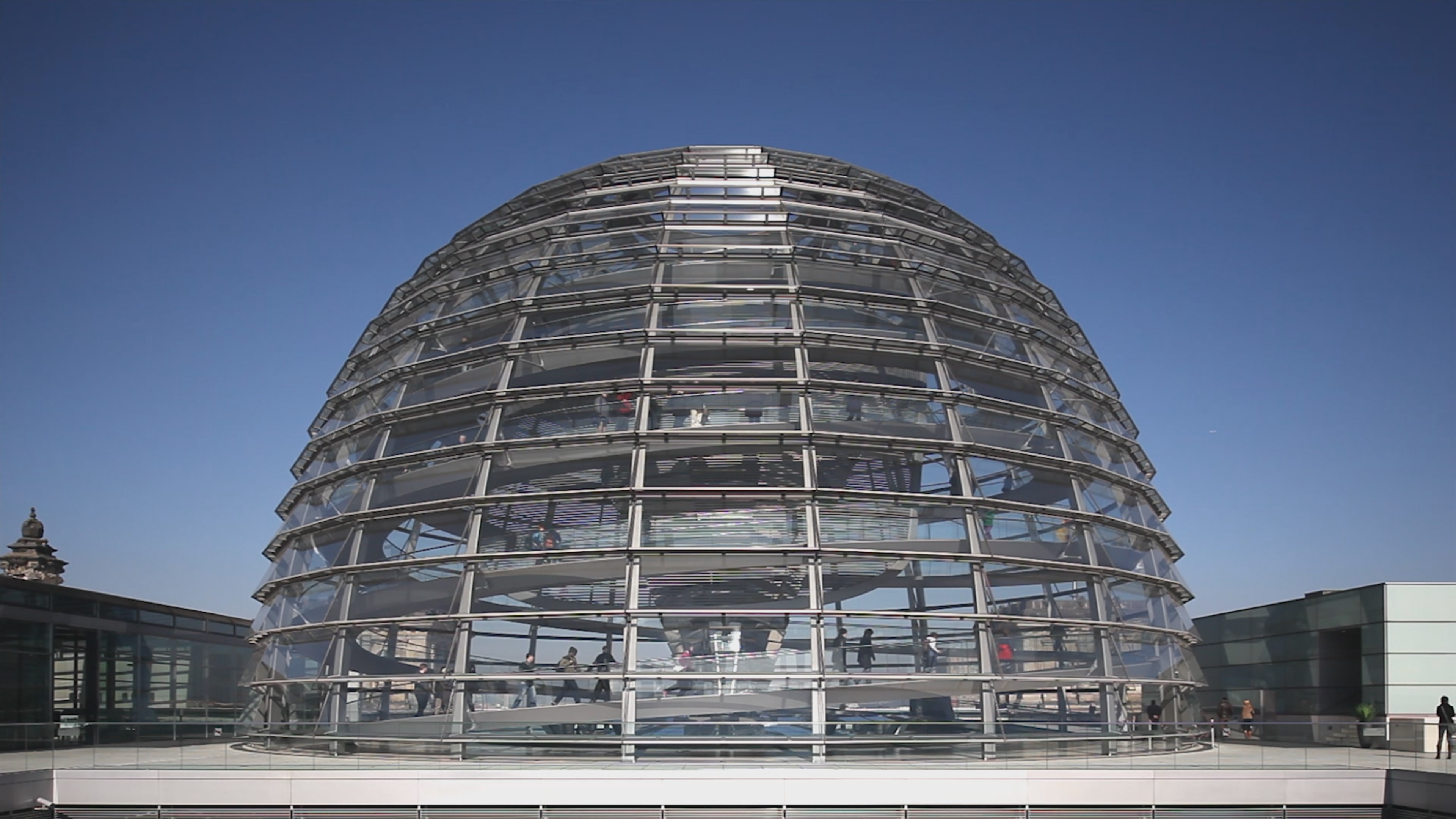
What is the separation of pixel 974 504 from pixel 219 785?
13.2 m

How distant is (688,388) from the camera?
24.8m

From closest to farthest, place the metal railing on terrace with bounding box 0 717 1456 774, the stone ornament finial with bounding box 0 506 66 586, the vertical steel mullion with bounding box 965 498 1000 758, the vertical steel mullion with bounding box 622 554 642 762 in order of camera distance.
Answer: the metal railing on terrace with bounding box 0 717 1456 774 → the vertical steel mullion with bounding box 622 554 642 762 → the vertical steel mullion with bounding box 965 498 1000 758 → the stone ornament finial with bounding box 0 506 66 586

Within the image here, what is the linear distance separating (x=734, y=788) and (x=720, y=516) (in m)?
5.58

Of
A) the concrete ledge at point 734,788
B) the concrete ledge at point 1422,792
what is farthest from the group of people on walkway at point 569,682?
the concrete ledge at point 1422,792

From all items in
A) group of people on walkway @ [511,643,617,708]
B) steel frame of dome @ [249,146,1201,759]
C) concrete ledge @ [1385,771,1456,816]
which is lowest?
concrete ledge @ [1385,771,1456,816]

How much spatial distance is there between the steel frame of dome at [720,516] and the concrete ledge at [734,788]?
196 centimetres

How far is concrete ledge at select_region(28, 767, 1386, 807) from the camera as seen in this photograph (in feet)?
61.7

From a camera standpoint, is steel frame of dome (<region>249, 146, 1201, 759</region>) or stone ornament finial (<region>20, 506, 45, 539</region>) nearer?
steel frame of dome (<region>249, 146, 1201, 759</region>)

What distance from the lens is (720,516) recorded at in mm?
23125

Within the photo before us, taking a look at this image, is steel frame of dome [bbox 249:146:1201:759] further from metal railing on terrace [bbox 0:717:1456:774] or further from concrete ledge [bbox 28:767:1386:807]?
concrete ledge [bbox 28:767:1386:807]

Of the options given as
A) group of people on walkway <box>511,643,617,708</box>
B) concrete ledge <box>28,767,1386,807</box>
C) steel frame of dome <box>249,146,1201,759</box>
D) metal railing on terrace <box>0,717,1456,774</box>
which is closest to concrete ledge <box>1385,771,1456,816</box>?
concrete ledge <box>28,767,1386,807</box>

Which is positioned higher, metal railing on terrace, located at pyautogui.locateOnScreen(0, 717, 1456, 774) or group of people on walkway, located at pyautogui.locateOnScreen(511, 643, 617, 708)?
group of people on walkway, located at pyautogui.locateOnScreen(511, 643, 617, 708)

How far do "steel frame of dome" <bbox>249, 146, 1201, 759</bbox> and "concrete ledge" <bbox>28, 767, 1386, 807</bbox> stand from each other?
196 centimetres

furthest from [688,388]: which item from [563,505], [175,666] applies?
[175,666]
